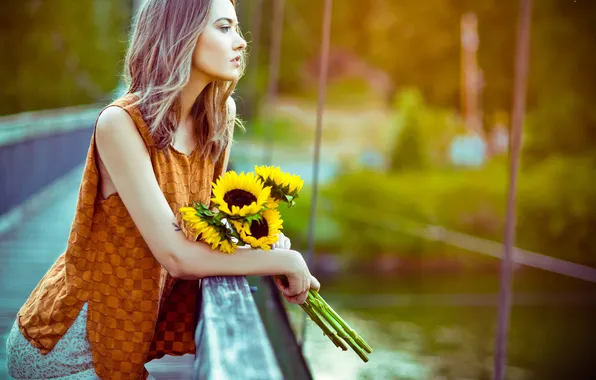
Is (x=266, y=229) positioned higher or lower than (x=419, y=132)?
higher

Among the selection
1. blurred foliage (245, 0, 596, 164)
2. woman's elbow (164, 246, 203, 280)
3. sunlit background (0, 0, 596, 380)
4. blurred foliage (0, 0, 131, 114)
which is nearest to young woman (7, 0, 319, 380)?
woman's elbow (164, 246, 203, 280)

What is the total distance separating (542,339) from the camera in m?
30.2

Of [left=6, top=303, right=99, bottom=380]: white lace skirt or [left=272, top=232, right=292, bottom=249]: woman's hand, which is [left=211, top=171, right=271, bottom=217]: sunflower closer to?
[left=272, top=232, right=292, bottom=249]: woman's hand

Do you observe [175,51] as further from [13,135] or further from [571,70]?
[571,70]

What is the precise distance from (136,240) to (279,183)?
0.89 ft

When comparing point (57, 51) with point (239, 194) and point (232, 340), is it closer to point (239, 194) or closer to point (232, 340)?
point (239, 194)

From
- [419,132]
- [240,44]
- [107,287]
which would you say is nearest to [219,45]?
[240,44]

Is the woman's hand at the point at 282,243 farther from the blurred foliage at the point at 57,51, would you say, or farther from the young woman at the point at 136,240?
the blurred foliage at the point at 57,51

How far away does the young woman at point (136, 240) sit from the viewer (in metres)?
1.44

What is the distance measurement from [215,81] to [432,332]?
2614 centimetres

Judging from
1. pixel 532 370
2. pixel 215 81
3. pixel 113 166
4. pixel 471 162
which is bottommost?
pixel 532 370

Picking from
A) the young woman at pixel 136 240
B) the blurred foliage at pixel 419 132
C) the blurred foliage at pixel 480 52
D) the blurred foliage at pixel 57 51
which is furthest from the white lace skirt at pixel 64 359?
the blurred foliage at pixel 419 132

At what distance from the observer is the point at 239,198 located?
4.55 ft

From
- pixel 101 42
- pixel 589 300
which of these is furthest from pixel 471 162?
pixel 101 42
